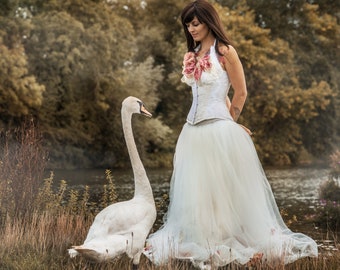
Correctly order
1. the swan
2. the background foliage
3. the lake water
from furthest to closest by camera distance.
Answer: the background foliage → the lake water → the swan

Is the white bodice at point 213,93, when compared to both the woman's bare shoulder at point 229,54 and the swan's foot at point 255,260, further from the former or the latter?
the swan's foot at point 255,260

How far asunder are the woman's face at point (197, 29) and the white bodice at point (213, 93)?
0.13 metres

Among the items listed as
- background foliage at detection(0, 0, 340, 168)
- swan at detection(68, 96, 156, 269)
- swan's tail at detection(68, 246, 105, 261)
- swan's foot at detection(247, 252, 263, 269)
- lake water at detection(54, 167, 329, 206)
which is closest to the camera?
swan's tail at detection(68, 246, 105, 261)

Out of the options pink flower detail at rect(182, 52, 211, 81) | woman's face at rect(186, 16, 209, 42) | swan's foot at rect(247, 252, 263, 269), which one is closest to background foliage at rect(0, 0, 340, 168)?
pink flower detail at rect(182, 52, 211, 81)

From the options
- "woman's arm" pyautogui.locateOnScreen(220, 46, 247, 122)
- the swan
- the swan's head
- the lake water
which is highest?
"woman's arm" pyautogui.locateOnScreen(220, 46, 247, 122)

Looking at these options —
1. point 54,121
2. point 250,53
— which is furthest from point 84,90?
point 250,53

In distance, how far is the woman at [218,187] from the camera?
497 cm

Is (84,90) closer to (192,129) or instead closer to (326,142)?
(326,142)

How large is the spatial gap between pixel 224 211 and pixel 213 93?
0.95 m

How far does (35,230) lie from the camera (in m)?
6.29

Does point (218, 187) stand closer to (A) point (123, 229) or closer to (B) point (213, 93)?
(B) point (213, 93)

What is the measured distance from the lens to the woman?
497 cm

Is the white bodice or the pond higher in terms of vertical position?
the white bodice

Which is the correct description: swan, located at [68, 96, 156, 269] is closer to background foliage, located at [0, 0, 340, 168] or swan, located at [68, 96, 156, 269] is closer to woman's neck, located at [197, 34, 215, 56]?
woman's neck, located at [197, 34, 215, 56]
